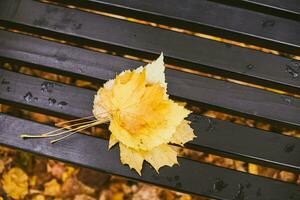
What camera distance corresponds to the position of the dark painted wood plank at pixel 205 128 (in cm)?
149

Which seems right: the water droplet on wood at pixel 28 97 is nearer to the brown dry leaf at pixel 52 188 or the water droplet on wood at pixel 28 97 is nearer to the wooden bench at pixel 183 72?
the wooden bench at pixel 183 72

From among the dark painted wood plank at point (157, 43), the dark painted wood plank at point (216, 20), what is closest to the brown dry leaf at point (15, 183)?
the dark painted wood plank at point (157, 43)

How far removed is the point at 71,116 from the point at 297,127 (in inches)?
36.5

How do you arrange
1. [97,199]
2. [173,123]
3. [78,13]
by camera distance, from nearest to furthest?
1. [173,123]
2. [78,13]
3. [97,199]

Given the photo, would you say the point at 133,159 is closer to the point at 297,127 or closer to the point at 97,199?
the point at 97,199

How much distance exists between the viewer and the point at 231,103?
60.7 inches

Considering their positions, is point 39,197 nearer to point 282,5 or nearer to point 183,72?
point 183,72

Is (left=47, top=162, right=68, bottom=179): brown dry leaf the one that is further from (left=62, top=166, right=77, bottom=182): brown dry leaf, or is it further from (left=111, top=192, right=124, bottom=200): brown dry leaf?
(left=111, top=192, right=124, bottom=200): brown dry leaf

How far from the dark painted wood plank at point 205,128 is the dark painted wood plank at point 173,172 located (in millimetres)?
76

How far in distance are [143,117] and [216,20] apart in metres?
0.56

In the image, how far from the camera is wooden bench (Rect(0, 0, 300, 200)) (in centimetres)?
148

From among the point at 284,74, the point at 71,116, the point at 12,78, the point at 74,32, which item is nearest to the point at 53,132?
the point at 71,116

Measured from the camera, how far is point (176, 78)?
1546 mm

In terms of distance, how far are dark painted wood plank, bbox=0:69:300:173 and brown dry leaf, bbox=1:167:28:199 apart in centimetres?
41
